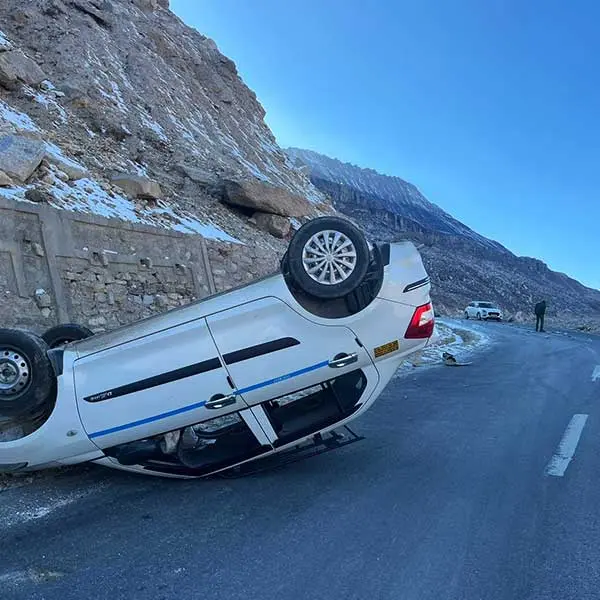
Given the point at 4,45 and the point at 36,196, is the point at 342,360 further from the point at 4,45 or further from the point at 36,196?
the point at 4,45

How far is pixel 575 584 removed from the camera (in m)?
3.13

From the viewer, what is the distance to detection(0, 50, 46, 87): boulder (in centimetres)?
1505

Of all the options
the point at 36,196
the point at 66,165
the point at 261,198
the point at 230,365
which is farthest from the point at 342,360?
the point at 261,198

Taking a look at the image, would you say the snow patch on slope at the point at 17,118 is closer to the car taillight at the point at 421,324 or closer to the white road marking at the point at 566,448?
the car taillight at the point at 421,324

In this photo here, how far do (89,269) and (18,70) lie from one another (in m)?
9.11

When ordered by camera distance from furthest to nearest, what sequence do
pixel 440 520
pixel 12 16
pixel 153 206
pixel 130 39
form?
pixel 130 39, pixel 12 16, pixel 153 206, pixel 440 520

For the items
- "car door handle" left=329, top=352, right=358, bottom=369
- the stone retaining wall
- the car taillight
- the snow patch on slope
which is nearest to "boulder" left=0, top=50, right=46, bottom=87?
the snow patch on slope

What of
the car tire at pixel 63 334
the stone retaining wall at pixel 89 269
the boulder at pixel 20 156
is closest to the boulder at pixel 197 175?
the stone retaining wall at pixel 89 269

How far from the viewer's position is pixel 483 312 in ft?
132

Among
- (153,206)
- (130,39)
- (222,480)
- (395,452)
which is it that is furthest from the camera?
(130,39)

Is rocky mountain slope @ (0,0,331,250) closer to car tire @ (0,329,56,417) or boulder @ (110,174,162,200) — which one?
boulder @ (110,174,162,200)

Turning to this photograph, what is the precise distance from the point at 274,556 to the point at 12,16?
22.6 meters

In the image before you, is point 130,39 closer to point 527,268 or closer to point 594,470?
point 594,470

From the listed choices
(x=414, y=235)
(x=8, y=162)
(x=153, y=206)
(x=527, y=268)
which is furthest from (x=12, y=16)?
(x=527, y=268)
